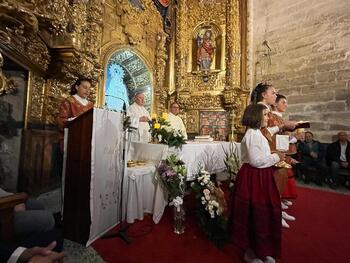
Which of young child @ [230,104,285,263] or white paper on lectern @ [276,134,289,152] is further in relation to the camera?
white paper on lectern @ [276,134,289,152]

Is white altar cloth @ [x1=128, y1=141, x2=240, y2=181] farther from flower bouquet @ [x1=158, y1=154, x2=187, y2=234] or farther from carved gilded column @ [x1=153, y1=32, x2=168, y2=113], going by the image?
carved gilded column @ [x1=153, y1=32, x2=168, y2=113]

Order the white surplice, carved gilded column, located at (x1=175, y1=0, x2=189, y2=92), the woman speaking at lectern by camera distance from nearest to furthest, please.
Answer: the woman speaking at lectern < the white surplice < carved gilded column, located at (x1=175, y1=0, x2=189, y2=92)

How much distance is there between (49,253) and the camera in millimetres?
1168

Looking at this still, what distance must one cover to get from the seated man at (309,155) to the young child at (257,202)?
488 cm

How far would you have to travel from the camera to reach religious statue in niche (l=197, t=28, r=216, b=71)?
8.38 metres

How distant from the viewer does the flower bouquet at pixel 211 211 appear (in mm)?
2559

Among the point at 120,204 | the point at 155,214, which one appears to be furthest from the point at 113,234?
the point at 155,214

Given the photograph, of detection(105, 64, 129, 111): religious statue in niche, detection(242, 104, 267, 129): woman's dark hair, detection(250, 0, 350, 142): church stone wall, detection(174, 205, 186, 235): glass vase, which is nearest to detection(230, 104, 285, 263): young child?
detection(242, 104, 267, 129): woman's dark hair

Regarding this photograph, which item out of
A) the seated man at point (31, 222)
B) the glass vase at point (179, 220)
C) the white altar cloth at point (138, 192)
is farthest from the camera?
the white altar cloth at point (138, 192)

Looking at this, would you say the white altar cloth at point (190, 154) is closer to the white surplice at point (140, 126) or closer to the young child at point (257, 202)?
the white surplice at point (140, 126)

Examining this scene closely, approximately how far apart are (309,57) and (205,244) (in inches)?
271

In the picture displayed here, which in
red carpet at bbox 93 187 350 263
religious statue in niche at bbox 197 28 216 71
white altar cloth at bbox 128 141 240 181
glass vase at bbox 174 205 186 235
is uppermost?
religious statue in niche at bbox 197 28 216 71

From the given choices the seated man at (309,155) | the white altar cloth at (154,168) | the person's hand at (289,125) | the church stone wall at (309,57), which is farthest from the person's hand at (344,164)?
the white altar cloth at (154,168)

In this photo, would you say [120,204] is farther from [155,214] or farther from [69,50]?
[69,50]
